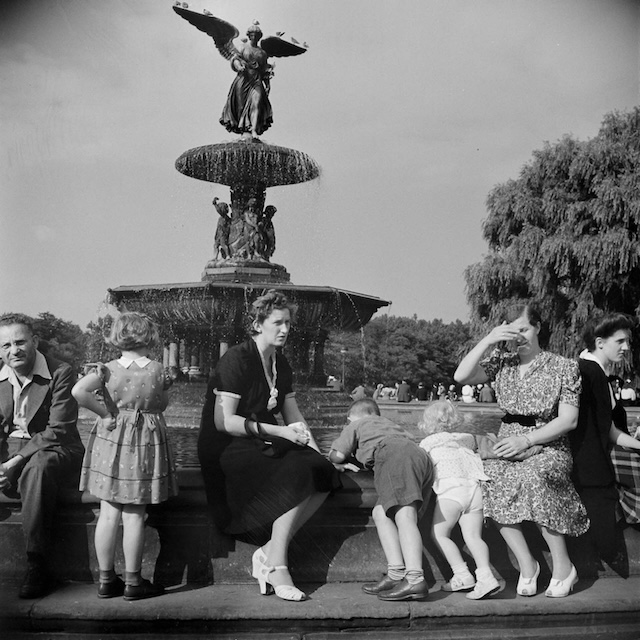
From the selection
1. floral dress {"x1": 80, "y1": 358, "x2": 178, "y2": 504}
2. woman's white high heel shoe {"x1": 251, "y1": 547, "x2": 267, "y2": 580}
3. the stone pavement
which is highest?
floral dress {"x1": 80, "y1": 358, "x2": 178, "y2": 504}

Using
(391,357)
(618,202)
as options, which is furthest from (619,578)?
(391,357)

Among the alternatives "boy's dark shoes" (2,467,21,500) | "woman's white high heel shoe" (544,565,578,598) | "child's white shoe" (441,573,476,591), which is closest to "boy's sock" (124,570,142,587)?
"boy's dark shoes" (2,467,21,500)

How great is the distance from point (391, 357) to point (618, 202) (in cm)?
5438

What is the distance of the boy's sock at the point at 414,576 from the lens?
354 cm

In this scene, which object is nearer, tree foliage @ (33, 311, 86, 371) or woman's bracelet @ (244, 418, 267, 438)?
woman's bracelet @ (244, 418, 267, 438)

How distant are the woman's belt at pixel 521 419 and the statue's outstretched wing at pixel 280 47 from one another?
9545mm

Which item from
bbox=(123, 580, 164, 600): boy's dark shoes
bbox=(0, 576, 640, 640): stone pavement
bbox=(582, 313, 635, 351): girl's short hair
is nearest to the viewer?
bbox=(0, 576, 640, 640): stone pavement

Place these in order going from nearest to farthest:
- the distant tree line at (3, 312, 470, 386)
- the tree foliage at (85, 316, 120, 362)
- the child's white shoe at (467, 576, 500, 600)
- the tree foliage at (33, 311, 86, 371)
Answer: the child's white shoe at (467, 576, 500, 600), the tree foliage at (33, 311, 86, 371), the tree foliage at (85, 316, 120, 362), the distant tree line at (3, 312, 470, 386)

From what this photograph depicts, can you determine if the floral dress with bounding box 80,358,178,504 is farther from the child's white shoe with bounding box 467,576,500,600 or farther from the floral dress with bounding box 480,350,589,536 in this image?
the floral dress with bounding box 480,350,589,536

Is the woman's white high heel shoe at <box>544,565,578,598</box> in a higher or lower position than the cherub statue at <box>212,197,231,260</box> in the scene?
lower

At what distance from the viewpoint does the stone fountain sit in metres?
11.0

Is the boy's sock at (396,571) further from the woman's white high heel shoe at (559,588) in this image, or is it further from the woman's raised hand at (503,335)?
the woman's raised hand at (503,335)

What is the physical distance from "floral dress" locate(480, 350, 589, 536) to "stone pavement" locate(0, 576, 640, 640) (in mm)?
412

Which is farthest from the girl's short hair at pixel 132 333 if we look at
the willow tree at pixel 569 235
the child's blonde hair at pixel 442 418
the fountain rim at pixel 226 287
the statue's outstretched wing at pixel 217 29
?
the willow tree at pixel 569 235
